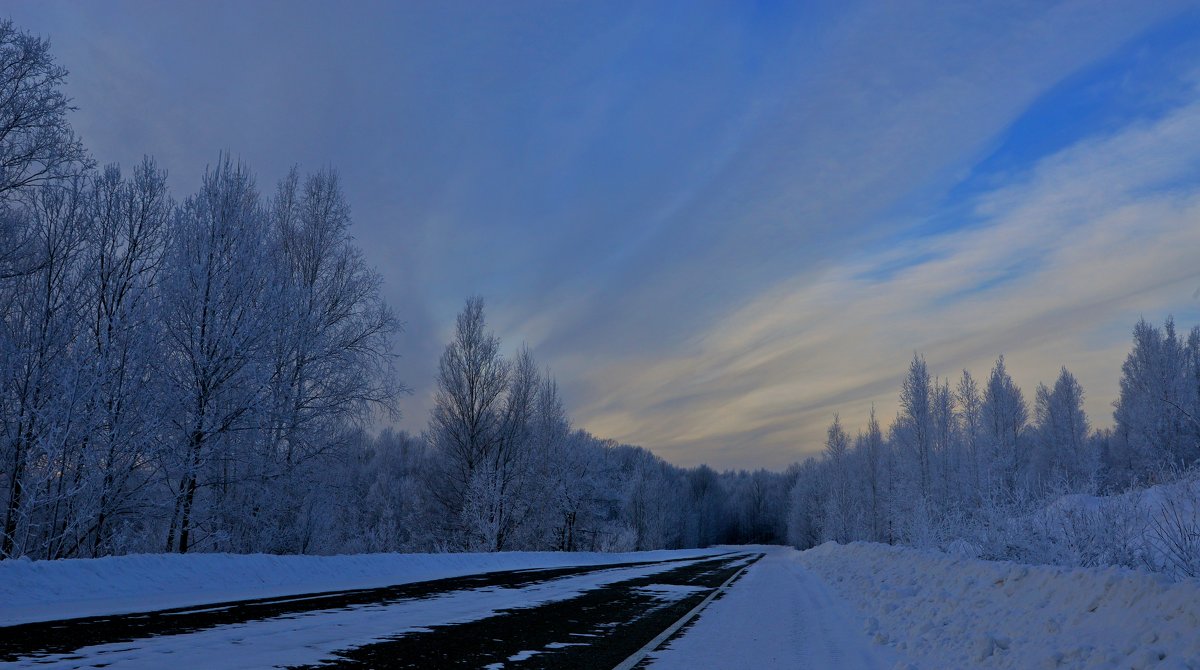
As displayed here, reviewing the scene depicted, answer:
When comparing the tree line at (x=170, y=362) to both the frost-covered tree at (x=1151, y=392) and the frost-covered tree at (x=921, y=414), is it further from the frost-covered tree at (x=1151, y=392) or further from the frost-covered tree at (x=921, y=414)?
the frost-covered tree at (x=1151, y=392)

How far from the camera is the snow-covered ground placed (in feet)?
21.9

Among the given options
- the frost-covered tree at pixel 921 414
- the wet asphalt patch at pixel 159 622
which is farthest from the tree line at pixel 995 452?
the wet asphalt patch at pixel 159 622

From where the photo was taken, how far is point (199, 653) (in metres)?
5.30

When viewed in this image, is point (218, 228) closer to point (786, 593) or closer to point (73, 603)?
point (73, 603)

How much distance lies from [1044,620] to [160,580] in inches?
464

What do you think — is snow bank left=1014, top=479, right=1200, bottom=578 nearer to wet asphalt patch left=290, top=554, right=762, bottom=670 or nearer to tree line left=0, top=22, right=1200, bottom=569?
tree line left=0, top=22, right=1200, bottom=569

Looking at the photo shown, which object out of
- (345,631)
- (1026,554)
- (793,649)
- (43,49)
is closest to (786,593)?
(1026,554)

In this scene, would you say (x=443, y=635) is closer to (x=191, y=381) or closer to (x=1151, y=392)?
(x=191, y=381)

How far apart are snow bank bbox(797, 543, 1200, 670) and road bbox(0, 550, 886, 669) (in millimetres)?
850

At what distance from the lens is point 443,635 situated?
695 cm

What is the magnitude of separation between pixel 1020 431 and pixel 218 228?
67.9 meters

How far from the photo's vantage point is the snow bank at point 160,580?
7941 millimetres

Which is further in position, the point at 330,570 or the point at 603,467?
the point at 603,467

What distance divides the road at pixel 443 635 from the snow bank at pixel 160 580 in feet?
2.93
